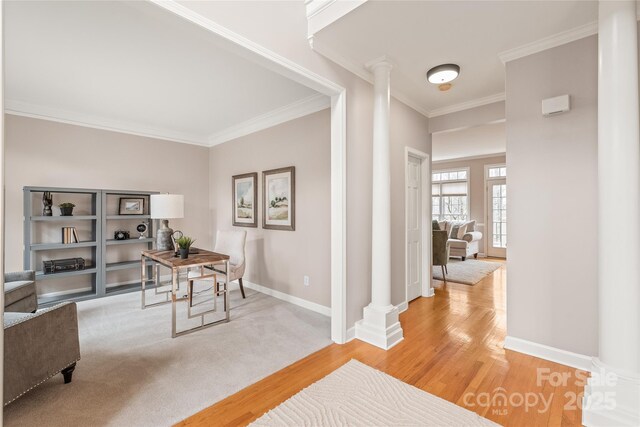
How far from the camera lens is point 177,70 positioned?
2.85 meters

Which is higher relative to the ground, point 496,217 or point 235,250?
point 496,217

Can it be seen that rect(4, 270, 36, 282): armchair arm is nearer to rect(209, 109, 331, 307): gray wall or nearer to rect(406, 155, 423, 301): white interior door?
rect(209, 109, 331, 307): gray wall

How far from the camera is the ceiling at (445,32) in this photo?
1.98 meters

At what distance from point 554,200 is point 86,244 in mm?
5352

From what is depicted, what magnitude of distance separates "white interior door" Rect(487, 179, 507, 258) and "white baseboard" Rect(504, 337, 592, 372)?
5.79 meters

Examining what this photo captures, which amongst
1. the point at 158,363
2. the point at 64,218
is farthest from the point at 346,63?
the point at 64,218

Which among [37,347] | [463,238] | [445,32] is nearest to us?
[37,347]

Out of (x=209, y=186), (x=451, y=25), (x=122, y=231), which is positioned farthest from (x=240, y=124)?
(x=451, y=25)

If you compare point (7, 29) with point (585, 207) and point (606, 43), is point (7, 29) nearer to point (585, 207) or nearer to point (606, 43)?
point (606, 43)

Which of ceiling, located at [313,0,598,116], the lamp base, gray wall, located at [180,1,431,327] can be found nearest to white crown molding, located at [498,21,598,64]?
ceiling, located at [313,0,598,116]

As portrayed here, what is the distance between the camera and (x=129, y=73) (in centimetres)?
290

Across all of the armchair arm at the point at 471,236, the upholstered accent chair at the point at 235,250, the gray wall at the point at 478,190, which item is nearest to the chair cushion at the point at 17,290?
the upholstered accent chair at the point at 235,250

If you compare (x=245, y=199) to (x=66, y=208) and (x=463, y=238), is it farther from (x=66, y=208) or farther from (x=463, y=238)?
(x=463, y=238)

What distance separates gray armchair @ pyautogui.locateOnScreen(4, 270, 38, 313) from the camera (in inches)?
98.3
